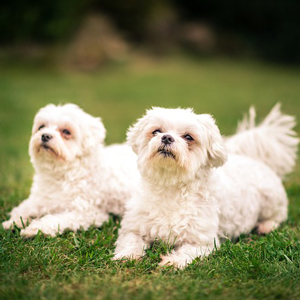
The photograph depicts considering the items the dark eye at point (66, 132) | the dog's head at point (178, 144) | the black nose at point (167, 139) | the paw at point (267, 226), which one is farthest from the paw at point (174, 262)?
the dark eye at point (66, 132)

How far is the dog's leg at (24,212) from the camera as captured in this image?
3.90 metres

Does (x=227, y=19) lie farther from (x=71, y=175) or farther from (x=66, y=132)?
(x=71, y=175)

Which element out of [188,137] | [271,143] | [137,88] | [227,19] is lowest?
[188,137]

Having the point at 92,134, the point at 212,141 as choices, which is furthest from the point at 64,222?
the point at 212,141

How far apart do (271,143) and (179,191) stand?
5.94 ft

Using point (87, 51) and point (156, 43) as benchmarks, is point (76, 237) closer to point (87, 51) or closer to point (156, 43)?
point (87, 51)

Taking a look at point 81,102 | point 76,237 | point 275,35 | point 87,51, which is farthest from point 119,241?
point 275,35

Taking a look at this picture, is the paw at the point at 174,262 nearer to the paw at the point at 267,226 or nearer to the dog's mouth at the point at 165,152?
the dog's mouth at the point at 165,152

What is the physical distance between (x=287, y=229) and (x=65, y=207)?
92.1 inches

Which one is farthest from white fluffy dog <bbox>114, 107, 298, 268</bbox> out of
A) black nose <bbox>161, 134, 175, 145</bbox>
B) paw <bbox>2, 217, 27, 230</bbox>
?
paw <bbox>2, 217, 27, 230</bbox>

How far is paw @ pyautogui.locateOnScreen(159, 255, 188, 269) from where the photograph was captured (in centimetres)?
314

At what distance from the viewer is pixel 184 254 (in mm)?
3266

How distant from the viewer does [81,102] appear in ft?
40.0

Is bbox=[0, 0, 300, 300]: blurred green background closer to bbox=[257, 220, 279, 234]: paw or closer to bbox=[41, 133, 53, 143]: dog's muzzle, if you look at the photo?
bbox=[257, 220, 279, 234]: paw
